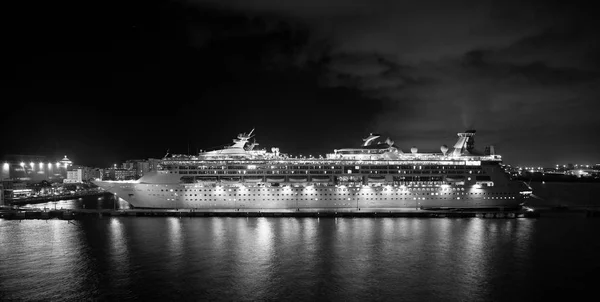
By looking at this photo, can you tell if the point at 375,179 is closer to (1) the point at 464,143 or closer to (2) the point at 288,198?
(2) the point at 288,198

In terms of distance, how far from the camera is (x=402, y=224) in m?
28.5

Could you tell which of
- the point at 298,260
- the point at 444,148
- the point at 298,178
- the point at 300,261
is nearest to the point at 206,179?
the point at 298,178

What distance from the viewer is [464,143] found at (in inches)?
1469

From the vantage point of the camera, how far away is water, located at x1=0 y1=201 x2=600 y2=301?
15.5 meters

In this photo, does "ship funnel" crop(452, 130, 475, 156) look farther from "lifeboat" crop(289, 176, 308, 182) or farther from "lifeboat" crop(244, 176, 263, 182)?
"lifeboat" crop(244, 176, 263, 182)

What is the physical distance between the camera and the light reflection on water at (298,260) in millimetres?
15516

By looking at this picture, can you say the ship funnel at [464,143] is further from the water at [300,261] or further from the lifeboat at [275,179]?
the lifeboat at [275,179]

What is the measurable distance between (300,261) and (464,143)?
81.7ft

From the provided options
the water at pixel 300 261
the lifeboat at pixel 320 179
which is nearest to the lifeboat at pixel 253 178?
the lifeboat at pixel 320 179

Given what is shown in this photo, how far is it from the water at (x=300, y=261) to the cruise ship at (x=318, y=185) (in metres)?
4.71

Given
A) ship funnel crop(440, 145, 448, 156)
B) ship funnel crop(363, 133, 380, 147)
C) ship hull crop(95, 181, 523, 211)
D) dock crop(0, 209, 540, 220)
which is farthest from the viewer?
ship funnel crop(363, 133, 380, 147)

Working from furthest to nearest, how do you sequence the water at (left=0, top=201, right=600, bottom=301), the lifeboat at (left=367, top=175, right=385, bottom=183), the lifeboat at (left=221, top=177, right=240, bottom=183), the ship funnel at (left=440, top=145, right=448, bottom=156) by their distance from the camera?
the ship funnel at (left=440, top=145, right=448, bottom=156)
the lifeboat at (left=367, top=175, right=385, bottom=183)
the lifeboat at (left=221, top=177, right=240, bottom=183)
the water at (left=0, top=201, right=600, bottom=301)

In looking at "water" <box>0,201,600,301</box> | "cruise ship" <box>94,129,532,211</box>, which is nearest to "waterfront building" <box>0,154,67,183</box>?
"cruise ship" <box>94,129,532,211</box>

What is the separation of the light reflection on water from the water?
6cm
